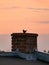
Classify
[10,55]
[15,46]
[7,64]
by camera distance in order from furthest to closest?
1. [15,46]
2. [10,55]
3. [7,64]

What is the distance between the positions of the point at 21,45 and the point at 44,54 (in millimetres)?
5914

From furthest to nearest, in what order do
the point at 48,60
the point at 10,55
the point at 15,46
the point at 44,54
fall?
the point at 15,46 → the point at 10,55 → the point at 44,54 → the point at 48,60

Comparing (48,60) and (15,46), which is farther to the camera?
(15,46)

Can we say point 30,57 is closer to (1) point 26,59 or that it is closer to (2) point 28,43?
(1) point 26,59

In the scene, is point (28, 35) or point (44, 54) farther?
point (28, 35)

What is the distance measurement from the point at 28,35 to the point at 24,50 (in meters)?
1.65

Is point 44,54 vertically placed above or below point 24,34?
below

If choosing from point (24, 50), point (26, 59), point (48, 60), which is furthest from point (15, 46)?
point (48, 60)

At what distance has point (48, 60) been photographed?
18188 mm

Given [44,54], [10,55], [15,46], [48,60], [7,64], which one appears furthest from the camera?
[15,46]

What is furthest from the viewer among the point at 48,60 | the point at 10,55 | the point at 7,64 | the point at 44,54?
the point at 10,55

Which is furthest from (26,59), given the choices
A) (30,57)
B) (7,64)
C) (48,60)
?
(7,64)

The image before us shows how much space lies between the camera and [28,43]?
25.7m

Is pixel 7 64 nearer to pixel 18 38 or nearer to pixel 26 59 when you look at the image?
pixel 26 59
